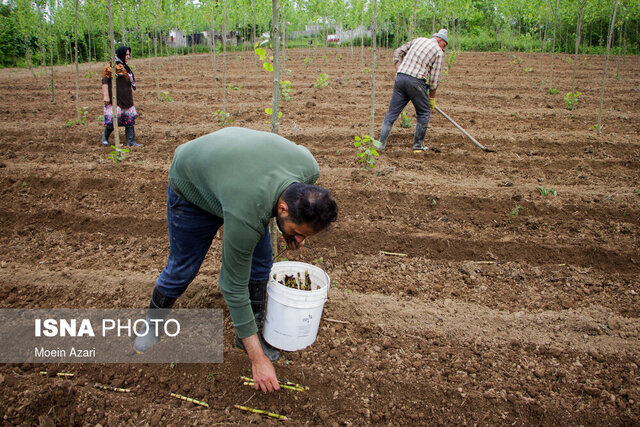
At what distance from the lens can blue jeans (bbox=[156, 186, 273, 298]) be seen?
6.60 ft

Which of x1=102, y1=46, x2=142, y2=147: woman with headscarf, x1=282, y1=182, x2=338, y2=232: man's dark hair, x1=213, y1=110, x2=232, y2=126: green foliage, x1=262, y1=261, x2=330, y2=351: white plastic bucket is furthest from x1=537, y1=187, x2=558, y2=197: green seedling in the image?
x1=102, y1=46, x2=142, y2=147: woman with headscarf

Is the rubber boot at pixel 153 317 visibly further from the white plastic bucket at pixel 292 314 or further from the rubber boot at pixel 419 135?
the rubber boot at pixel 419 135

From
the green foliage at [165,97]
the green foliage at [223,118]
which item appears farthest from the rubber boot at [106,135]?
the green foliage at [165,97]

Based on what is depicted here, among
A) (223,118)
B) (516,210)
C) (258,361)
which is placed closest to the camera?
(258,361)

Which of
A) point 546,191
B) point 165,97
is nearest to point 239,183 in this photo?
point 546,191

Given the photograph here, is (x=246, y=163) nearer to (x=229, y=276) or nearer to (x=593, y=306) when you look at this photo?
(x=229, y=276)

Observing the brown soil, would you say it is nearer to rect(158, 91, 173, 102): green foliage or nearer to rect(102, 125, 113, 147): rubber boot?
rect(102, 125, 113, 147): rubber boot

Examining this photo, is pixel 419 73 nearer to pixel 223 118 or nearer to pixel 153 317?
pixel 223 118

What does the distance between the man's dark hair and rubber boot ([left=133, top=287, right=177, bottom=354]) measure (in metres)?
1.08

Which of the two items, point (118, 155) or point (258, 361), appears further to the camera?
point (118, 155)

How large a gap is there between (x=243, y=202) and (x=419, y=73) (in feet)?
14.4

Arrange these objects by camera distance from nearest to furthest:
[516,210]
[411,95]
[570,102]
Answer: [516,210] → [411,95] → [570,102]

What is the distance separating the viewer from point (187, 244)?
2.09m

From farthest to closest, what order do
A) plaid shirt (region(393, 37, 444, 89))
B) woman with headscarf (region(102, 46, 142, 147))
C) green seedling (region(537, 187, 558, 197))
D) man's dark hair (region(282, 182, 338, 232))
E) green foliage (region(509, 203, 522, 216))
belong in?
woman with headscarf (region(102, 46, 142, 147)) → plaid shirt (region(393, 37, 444, 89)) → green seedling (region(537, 187, 558, 197)) → green foliage (region(509, 203, 522, 216)) → man's dark hair (region(282, 182, 338, 232))
